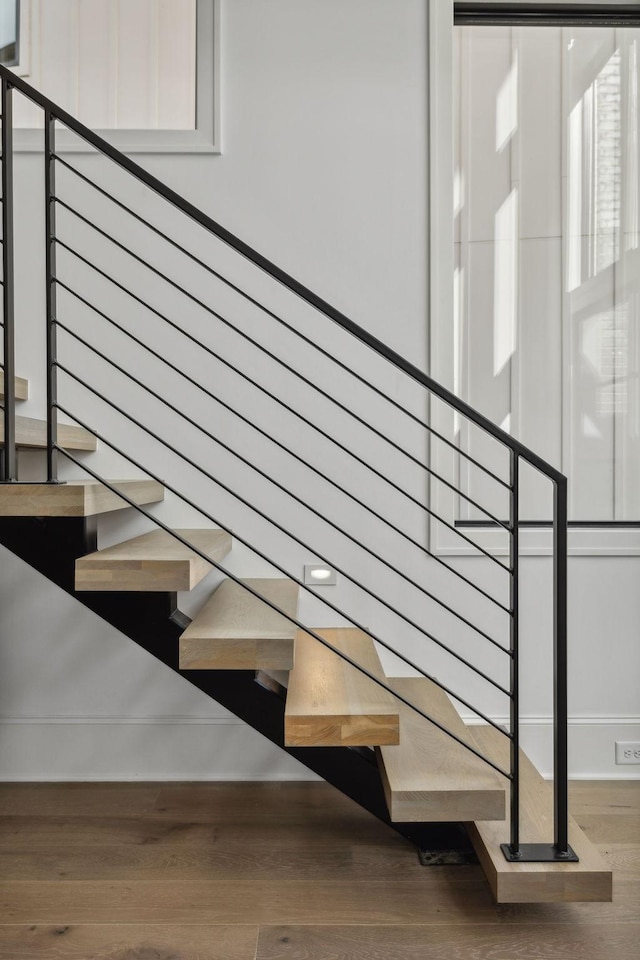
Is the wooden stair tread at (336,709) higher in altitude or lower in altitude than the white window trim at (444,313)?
lower

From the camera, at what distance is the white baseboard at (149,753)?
244 cm

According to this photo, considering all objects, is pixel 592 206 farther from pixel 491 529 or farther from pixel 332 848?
pixel 332 848

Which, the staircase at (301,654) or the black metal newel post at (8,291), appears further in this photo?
the black metal newel post at (8,291)

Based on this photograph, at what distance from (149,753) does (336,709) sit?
1160 millimetres

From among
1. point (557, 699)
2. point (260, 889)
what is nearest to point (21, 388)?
point (260, 889)

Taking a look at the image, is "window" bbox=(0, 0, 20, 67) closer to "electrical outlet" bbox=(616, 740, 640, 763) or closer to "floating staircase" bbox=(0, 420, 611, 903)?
"floating staircase" bbox=(0, 420, 611, 903)

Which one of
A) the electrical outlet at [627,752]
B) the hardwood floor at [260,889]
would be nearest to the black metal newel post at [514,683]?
the hardwood floor at [260,889]

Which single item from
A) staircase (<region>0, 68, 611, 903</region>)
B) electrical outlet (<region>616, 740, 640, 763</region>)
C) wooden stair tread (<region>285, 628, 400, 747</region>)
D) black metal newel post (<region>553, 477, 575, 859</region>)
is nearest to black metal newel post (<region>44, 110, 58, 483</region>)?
staircase (<region>0, 68, 611, 903</region>)

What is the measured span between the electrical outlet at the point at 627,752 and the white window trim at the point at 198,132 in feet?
8.50

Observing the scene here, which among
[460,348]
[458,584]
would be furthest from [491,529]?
[460,348]

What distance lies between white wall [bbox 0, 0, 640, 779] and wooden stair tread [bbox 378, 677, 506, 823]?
64 centimetres

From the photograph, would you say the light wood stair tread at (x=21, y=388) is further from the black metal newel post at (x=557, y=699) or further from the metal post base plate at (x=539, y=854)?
the metal post base plate at (x=539, y=854)

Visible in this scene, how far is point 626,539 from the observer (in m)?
2.50

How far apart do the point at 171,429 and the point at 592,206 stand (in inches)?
70.2
